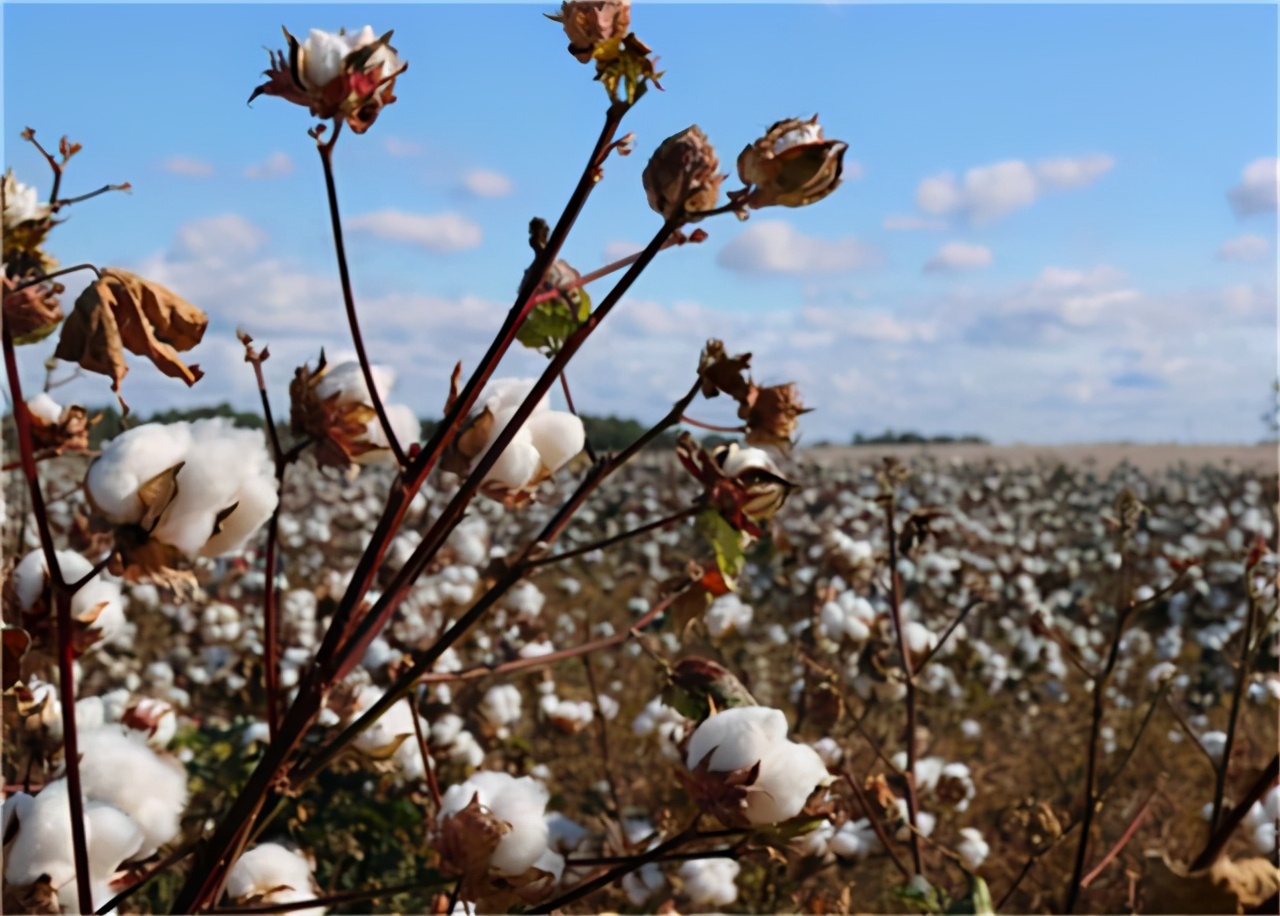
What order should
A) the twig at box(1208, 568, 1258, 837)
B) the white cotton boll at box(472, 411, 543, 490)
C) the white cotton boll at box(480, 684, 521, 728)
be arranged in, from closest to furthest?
the white cotton boll at box(472, 411, 543, 490), the twig at box(1208, 568, 1258, 837), the white cotton boll at box(480, 684, 521, 728)

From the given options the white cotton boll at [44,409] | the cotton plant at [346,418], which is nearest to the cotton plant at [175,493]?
the cotton plant at [346,418]

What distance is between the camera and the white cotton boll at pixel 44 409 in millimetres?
1143

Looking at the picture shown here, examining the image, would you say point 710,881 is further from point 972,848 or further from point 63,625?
point 63,625

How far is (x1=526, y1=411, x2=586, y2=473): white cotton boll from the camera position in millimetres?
867

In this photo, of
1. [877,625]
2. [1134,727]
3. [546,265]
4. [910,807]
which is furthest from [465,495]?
[1134,727]

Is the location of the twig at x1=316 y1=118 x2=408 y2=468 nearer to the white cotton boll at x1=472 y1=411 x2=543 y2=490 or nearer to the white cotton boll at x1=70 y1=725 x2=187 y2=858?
the white cotton boll at x1=472 y1=411 x2=543 y2=490

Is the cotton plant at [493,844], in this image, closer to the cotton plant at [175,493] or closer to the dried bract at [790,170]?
the cotton plant at [175,493]

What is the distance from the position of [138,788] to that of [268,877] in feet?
0.41

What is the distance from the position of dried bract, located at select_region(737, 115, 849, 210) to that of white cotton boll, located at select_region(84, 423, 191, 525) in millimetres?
376

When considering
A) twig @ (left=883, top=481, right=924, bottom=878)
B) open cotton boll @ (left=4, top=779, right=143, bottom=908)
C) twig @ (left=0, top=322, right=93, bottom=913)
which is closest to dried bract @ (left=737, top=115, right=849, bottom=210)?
twig @ (left=0, top=322, right=93, bottom=913)

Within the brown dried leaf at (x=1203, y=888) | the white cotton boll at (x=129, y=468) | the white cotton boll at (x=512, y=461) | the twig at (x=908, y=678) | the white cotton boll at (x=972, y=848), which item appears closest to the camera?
the brown dried leaf at (x=1203, y=888)

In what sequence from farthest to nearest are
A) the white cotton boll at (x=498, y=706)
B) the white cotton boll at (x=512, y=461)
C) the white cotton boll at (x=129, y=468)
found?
the white cotton boll at (x=498, y=706)
the white cotton boll at (x=512, y=461)
the white cotton boll at (x=129, y=468)

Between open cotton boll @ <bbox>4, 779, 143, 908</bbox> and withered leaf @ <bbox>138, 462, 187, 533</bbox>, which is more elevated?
withered leaf @ <bbox>138, 462, 187, 533</bbox>

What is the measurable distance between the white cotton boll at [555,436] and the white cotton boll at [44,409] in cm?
54
